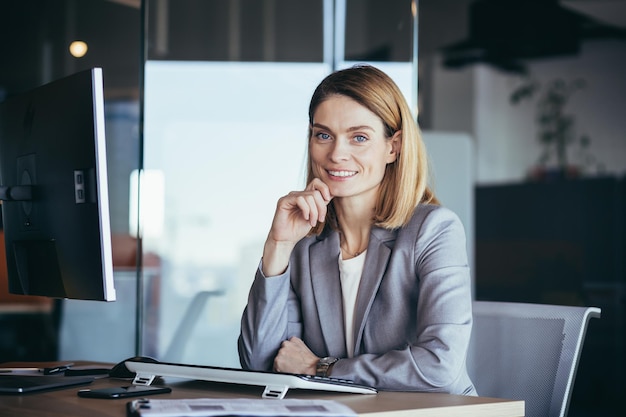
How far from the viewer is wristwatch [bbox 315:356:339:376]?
1.79 meters

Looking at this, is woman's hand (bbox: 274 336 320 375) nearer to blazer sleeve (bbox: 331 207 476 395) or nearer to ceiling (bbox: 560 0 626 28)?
blazer sleeve (bbox: 331 207 476 395)

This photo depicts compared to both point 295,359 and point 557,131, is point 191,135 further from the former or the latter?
point 557,131

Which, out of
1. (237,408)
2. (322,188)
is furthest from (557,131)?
(237,408)

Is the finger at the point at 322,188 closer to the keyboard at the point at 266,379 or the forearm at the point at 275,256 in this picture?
the forearm at the point at 275,256

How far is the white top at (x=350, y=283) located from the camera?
2045 millimetres

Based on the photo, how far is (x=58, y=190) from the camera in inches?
68.0

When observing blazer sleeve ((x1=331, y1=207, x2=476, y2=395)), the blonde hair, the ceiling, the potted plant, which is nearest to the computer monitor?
blazer sleeve ((x1=331, y1=207, x2=476, y2=395))

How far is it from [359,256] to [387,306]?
0.61 feet

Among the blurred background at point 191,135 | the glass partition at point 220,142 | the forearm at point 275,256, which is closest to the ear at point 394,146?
the forearm at point 275,256

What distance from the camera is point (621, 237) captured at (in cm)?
609

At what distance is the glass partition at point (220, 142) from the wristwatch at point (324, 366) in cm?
171

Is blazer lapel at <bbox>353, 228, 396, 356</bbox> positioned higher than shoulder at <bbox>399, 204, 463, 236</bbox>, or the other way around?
shoulder at <bbox>399, 204, 463, 236</bbox>

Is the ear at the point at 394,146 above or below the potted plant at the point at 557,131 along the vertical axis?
below

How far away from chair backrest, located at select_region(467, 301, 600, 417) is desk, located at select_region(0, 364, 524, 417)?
45 centimetres
